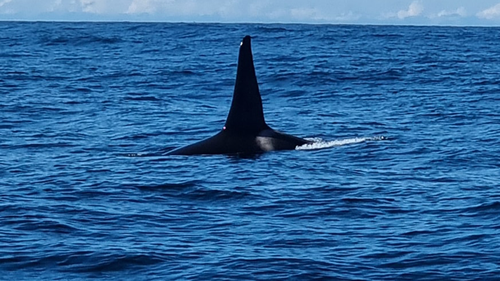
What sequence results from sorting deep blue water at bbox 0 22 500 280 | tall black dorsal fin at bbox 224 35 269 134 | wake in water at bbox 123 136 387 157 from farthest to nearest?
wake in water at bbox 123 136 387 157
tall black dorsal fin at bbox 224 35 269 134
deep blue water at bbox 0 22 500 280

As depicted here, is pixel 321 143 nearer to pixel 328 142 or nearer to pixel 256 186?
pixel 328 142

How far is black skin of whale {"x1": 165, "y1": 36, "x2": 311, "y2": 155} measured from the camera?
19156 millimetres

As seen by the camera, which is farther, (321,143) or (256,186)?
(321,143)

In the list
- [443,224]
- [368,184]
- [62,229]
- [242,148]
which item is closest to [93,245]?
[62,229]

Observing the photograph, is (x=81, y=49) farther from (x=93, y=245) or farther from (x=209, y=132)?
(x=93, y=245)

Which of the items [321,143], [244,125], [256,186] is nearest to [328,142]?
[321,143]

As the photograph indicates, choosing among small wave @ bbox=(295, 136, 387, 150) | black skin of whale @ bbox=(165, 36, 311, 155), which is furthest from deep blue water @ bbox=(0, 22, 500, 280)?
black skin of whale @ bbox=(165, 36, 311, 155)

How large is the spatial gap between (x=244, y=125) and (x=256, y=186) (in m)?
3.28

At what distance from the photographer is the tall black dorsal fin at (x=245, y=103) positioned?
19.1 metres

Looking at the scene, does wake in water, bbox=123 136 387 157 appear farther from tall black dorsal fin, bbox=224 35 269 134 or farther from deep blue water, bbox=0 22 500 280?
tall black dorsal fin, bbox=224 35 269 134

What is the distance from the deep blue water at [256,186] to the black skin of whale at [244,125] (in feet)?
1.37

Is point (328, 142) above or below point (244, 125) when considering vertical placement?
below

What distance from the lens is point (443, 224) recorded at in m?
13.3

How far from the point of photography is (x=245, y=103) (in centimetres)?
1914
